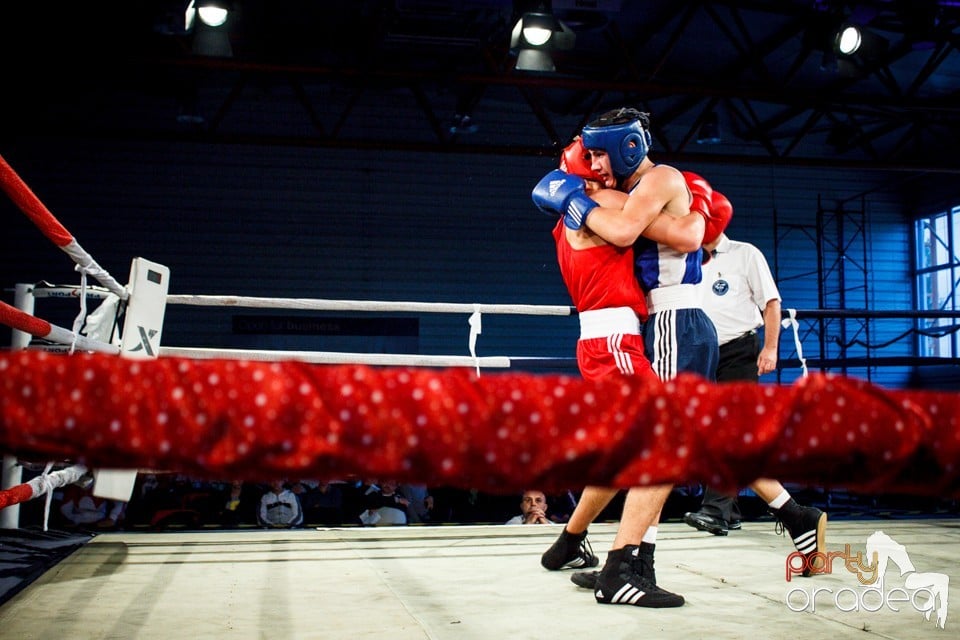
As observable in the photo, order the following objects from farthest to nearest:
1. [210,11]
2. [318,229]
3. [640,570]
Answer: [318,229] < [210,11] < [640,570]

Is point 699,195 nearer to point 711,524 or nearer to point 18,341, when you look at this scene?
point 711,524

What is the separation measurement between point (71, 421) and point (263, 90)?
34.2ft

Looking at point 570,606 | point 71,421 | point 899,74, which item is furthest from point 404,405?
point 899,74

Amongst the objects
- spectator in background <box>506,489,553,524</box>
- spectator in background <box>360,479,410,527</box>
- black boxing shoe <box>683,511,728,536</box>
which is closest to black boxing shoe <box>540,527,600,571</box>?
black boxing shoe <box>683,511,728,536</box>

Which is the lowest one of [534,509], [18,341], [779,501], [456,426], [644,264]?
[534,509]

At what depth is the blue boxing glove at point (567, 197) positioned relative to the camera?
2029 mm

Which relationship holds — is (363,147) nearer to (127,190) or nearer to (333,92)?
(333,92)

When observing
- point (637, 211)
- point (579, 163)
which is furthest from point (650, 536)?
point (579, 163)

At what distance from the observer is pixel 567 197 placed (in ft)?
6.75

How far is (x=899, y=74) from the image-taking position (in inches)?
399

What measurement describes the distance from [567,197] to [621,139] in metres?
0.22

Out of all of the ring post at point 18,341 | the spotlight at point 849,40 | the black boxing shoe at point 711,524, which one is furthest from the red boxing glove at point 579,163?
the spotlight at point 849,40

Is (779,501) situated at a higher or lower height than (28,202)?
lower

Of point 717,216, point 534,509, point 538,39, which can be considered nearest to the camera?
point 717,216
